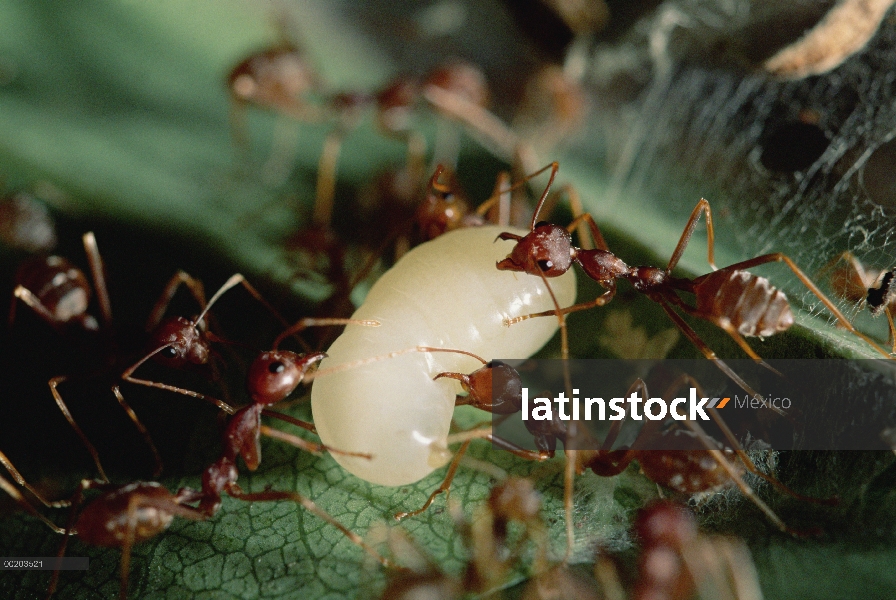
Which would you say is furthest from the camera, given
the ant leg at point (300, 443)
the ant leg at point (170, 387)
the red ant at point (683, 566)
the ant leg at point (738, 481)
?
the ant leg at point (170, 387)

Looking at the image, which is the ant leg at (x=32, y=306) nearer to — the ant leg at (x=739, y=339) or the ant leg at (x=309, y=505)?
the ant leg at (x=309, y=505)

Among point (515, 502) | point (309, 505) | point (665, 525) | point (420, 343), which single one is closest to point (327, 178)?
point (420, 343)

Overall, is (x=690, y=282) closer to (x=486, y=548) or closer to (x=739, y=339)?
(x=739, y=339)

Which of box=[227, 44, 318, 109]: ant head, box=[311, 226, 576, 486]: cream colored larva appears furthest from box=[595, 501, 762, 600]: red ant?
box=[227, 44, 318, 109]: ant head

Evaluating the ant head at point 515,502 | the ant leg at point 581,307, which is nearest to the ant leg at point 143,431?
the ant head at point 515,502

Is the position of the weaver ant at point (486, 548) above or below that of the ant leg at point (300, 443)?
below

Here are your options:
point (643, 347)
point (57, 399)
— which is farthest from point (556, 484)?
point (57, 399)
